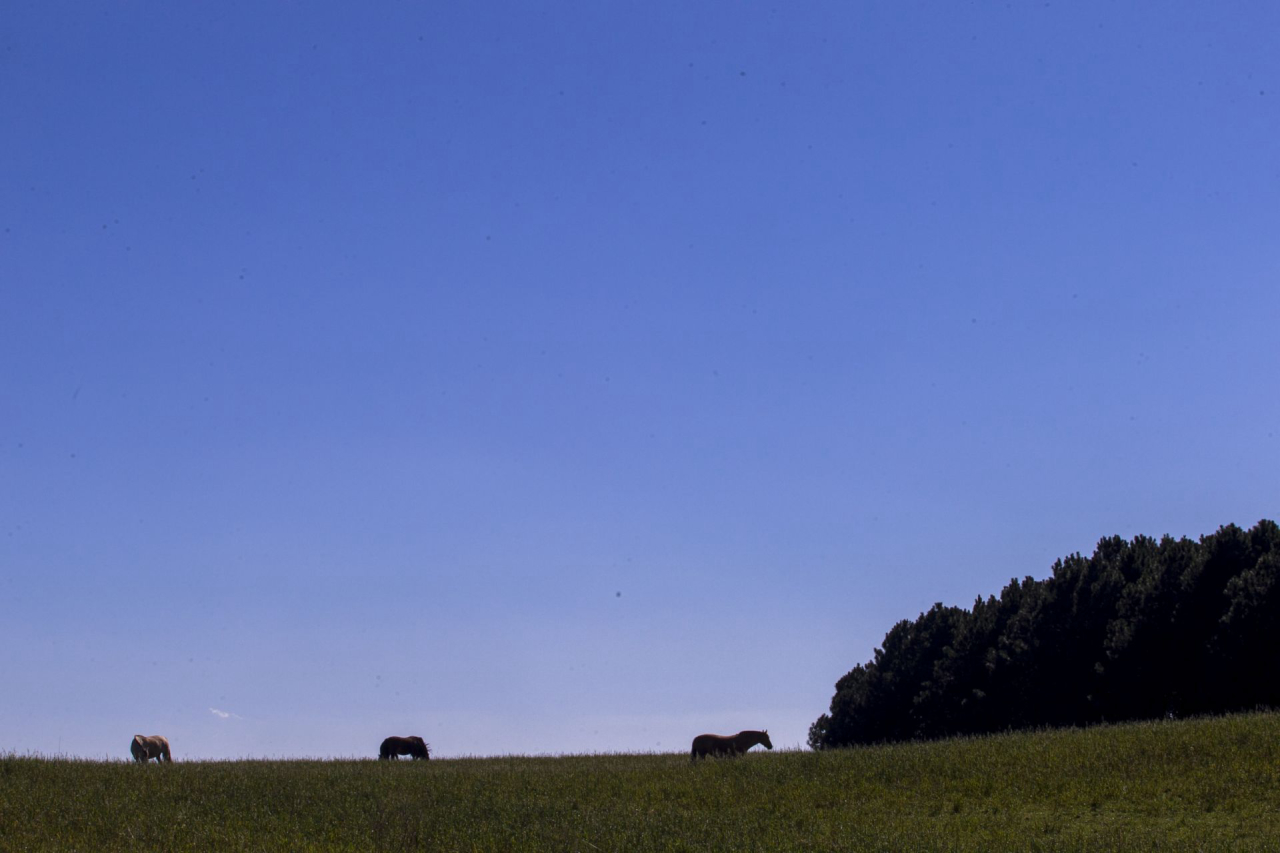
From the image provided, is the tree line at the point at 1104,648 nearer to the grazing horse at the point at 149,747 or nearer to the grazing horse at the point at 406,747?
the grazing horse at the point at 406,747

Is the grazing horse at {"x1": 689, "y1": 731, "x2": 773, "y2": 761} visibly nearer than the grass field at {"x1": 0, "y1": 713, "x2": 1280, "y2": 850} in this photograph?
No

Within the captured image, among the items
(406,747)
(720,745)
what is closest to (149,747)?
(406,747)

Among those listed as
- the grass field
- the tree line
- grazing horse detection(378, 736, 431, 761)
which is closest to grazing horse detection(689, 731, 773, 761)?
the grass field

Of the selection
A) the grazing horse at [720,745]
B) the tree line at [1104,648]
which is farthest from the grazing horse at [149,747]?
the tree line at [1104,648]

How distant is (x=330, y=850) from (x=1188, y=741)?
60.6 ft

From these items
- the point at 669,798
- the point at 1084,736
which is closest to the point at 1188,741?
the point at 1084,736

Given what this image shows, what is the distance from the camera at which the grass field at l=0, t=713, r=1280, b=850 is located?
20.1 meters

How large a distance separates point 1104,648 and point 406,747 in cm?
3030

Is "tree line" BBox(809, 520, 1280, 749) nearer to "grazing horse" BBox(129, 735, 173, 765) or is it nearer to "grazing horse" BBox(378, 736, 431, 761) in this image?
"grazing horse" BBox(378, 736, 431, 761)

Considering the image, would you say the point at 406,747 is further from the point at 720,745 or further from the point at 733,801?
the point at 733,801

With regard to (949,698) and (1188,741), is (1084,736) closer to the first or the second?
(1188,741)

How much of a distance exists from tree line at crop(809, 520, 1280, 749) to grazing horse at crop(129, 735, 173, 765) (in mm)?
25829

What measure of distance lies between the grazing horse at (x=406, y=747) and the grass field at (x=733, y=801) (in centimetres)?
774

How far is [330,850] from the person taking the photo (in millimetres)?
18984
